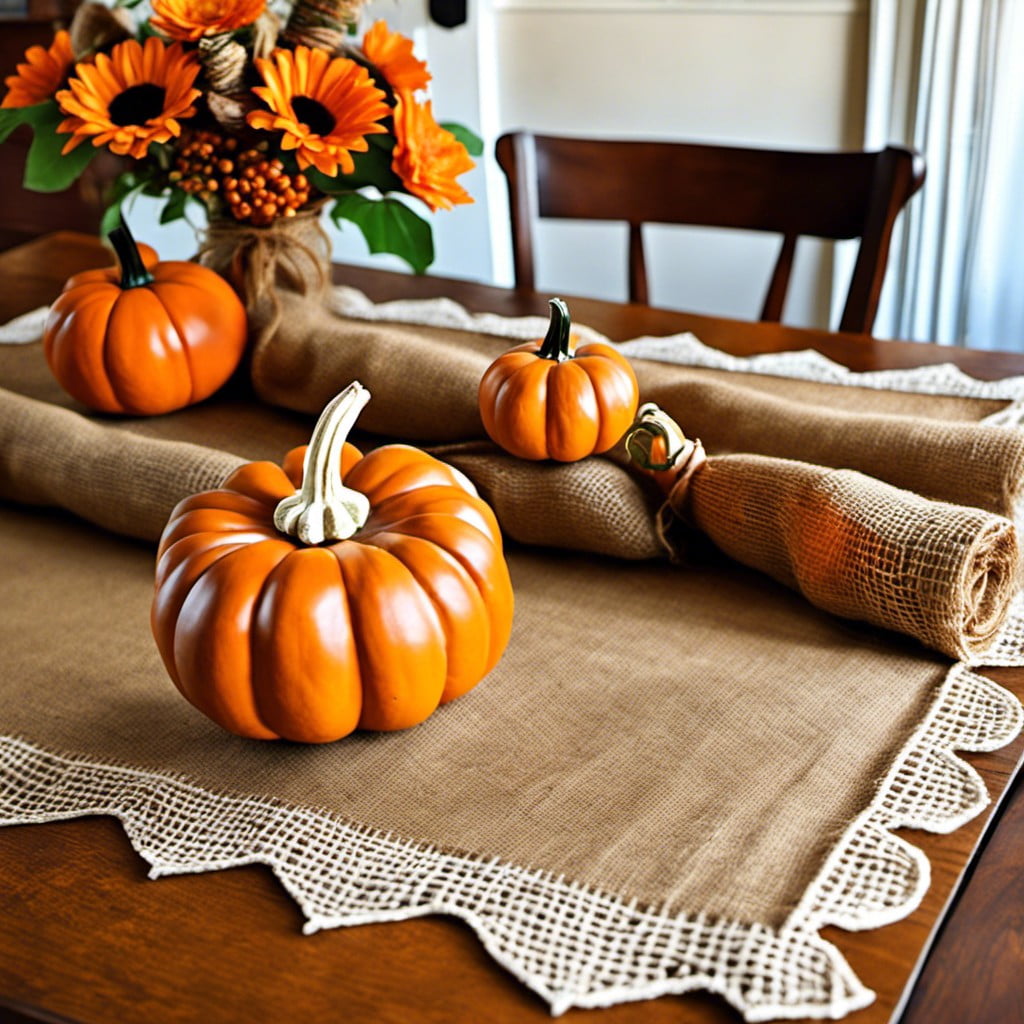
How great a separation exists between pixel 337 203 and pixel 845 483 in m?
0.65

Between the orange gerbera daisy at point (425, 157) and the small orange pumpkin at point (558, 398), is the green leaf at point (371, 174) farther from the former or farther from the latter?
the small orange pumpkin at point (558, 398)

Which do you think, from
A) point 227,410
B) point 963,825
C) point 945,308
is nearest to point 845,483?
point 963,825

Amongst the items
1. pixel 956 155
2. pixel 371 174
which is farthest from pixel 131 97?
pixel 956 155

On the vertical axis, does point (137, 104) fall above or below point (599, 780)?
above

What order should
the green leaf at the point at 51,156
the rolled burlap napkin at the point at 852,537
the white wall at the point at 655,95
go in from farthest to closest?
the white wall at the point at 655,95 → the green leaf at the point at 51,156 → the rolled burlap napkin at the point at 852,537

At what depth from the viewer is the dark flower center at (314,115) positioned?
1.18 metres

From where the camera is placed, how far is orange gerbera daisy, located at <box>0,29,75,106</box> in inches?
48.0

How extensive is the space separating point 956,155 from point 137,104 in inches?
70.1

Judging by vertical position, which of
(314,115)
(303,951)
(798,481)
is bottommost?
(303,951)

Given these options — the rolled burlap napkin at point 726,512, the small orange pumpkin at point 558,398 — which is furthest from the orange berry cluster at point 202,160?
the small orange pumpkin at point 558,398

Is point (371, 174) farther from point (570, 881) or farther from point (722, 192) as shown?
point (570, 881)

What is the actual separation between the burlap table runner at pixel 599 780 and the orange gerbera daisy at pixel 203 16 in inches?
19.6

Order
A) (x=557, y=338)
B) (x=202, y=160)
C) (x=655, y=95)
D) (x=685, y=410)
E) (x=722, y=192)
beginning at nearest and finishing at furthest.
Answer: (x=557, y=338)
(x=685, y=410)
(x=202, y=160)
(x=722, y=192)
(x=655, y=95)

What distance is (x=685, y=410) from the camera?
1.11 meters
